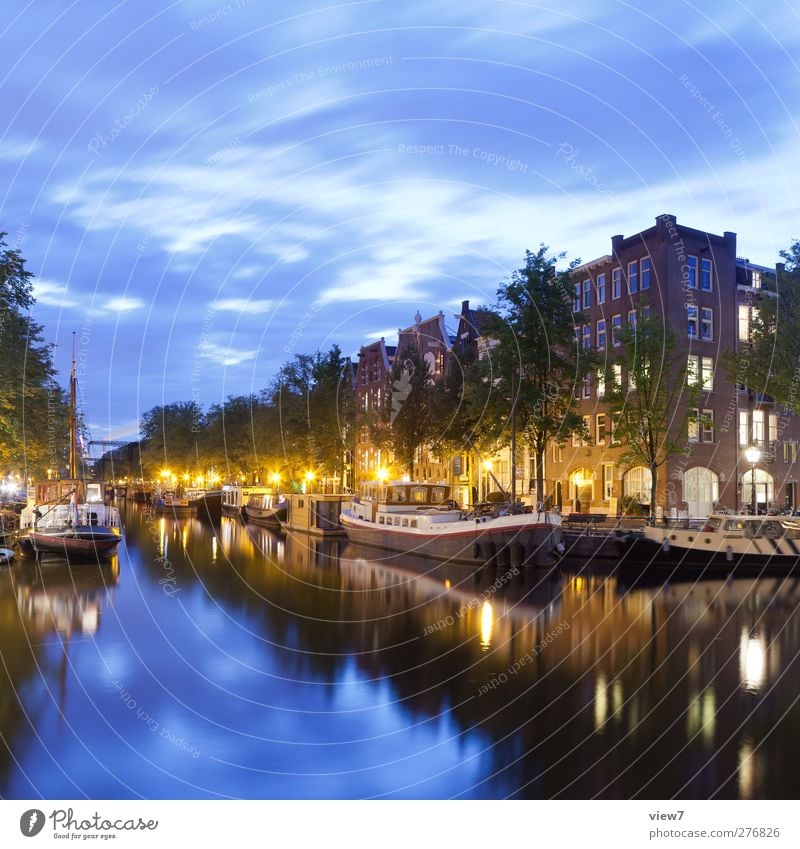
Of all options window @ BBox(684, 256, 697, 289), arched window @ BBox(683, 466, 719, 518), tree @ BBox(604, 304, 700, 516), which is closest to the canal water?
tree @ BBox(604, 304, 700, 516)

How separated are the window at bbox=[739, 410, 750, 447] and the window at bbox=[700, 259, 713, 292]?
9.99m

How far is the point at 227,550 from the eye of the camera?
192 ft

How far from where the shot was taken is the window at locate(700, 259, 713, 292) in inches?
2509

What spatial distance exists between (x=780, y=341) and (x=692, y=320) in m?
19.3

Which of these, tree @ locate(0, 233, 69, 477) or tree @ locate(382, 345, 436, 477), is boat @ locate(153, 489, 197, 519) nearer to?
tree @ locate(382, 345, 436, 477)

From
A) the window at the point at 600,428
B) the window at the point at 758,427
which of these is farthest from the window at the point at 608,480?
the window at the point at 758,427

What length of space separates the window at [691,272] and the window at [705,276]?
65cm

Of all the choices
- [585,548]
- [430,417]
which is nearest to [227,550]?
[430,417]

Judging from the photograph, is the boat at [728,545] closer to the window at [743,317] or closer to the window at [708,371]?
the window at [708,371]

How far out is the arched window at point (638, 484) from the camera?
61.9 m

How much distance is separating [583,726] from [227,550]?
44718 millimetres

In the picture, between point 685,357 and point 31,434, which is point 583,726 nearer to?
point 31,434

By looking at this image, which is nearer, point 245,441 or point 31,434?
Result: point 31,434

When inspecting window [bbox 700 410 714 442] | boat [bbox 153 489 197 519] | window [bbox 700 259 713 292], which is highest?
window [bbox 700 259 713 292]
